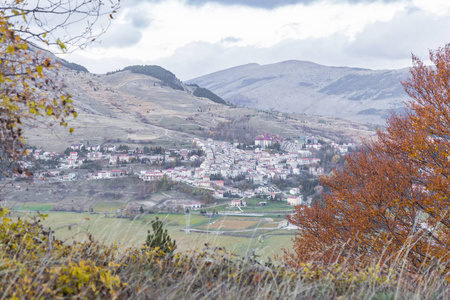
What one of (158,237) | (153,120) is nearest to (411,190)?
(158,237)

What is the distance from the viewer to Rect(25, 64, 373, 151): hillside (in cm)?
8526

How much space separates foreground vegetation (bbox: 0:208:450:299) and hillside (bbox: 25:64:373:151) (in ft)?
237

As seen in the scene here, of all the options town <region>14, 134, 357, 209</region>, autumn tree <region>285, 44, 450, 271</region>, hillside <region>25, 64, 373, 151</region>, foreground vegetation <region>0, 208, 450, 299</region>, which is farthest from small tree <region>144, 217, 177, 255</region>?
hillside <region>25, 64, 373, 151</region>

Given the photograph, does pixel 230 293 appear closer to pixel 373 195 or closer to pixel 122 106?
pixel 373 195

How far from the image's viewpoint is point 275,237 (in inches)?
1259

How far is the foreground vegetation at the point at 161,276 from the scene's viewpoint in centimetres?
312

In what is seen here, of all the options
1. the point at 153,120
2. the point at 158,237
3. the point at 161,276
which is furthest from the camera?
the point at 153,120

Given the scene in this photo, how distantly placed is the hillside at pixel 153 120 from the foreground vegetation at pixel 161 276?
72316mm

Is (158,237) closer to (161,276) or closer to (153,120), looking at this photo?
(161,276)

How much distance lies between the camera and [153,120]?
115 m

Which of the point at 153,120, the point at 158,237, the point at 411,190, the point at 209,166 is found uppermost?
the point at 153,120

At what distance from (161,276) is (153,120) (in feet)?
372

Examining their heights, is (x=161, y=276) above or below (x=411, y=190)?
above

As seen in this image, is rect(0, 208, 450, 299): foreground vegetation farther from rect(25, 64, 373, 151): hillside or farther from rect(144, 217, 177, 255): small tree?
rect(25, 64, 373, 151): hillside
